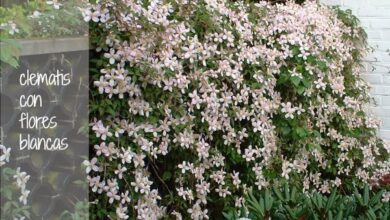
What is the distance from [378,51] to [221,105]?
178 centimetres

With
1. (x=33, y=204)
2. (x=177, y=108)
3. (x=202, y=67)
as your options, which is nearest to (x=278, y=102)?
(x=202, y=67)

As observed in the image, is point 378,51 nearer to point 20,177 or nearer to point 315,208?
point 315,208

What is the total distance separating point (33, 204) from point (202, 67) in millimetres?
1098

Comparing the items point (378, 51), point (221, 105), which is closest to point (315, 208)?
point (221, 105)

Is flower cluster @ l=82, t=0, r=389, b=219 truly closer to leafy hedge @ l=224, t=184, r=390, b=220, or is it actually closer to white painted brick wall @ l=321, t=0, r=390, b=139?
white painted brick wall @ l=321, t=0, r=390, b=139

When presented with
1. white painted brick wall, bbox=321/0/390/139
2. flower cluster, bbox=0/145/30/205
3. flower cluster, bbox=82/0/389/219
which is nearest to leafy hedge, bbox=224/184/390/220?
flower cluster, bbox=82/0/389/219

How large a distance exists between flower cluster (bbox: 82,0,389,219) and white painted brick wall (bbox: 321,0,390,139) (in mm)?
120

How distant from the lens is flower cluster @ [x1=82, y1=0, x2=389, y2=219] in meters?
2.81

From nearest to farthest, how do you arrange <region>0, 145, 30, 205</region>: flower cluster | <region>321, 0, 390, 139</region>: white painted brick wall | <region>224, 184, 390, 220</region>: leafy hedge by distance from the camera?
<region>0, 145, 30, 205</region>: flower cluster < <region>224, 184, 390, 220</region>: leafy hedge < <region>321, 0, 390, 139</region>: white painted brick wall

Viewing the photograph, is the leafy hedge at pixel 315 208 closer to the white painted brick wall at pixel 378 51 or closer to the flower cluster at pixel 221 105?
the flower cluster at pixel 221 105

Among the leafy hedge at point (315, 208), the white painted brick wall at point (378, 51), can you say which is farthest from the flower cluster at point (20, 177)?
the white painted brick wall at point (378, 51)

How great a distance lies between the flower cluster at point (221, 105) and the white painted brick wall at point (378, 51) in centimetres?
12

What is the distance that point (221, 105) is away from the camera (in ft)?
11.0

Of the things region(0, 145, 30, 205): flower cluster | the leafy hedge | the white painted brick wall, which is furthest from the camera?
the white painted brick wall
